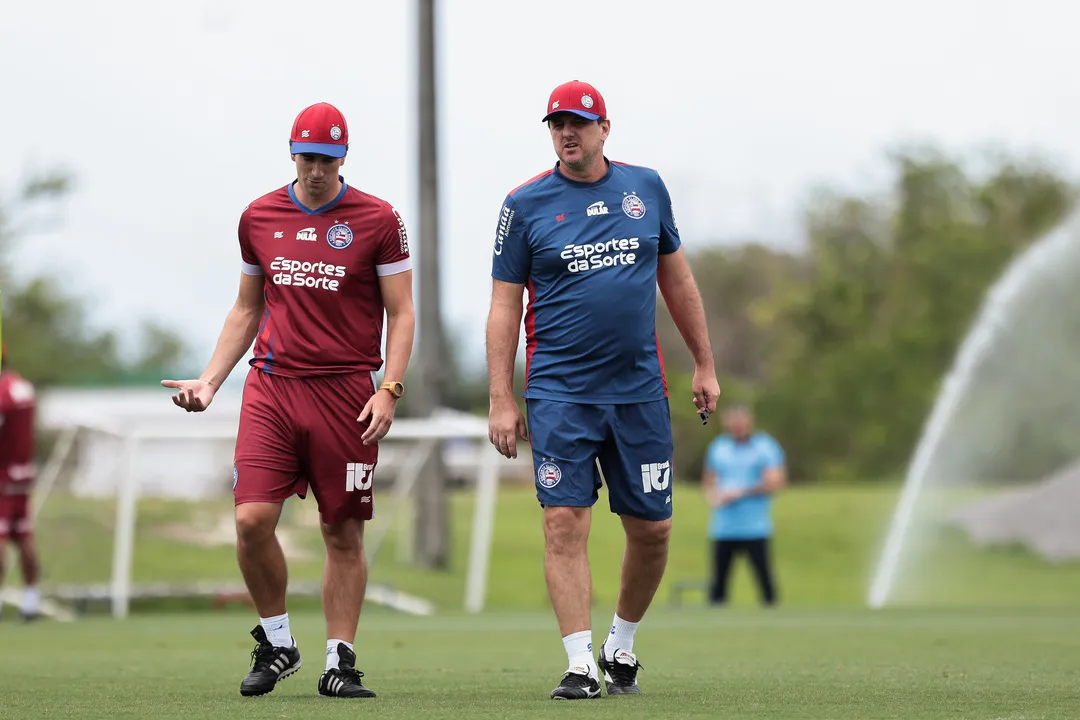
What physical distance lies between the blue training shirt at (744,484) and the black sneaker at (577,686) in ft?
35.6

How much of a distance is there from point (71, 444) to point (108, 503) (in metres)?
1.43

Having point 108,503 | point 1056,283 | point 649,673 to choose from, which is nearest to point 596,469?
point 649,673

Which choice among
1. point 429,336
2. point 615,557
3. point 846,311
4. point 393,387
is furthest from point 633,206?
point 846,311

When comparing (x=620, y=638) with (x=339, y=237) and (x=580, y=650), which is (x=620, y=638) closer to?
(x=580, y=650)

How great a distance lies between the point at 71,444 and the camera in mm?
21938

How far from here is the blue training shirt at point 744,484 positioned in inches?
701

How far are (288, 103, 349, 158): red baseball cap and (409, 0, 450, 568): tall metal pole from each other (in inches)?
688

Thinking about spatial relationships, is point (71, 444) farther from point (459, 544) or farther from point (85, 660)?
point (85, 660)

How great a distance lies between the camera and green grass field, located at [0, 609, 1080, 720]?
6590mm

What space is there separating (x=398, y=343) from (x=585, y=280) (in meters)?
0.88

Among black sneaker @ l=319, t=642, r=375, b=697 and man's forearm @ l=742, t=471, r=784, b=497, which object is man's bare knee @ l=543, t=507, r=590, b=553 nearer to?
black sneaker @ l=319, t=642, r=375, b=697

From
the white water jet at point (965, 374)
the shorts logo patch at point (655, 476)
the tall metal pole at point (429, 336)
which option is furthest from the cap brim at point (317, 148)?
the white water jet at point (965, 374)

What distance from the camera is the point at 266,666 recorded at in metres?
7.44

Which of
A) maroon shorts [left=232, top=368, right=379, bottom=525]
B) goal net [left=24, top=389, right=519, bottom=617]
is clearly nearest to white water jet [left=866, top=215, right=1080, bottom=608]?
goal net [left=24, top=389, right=519, bottom=617]
